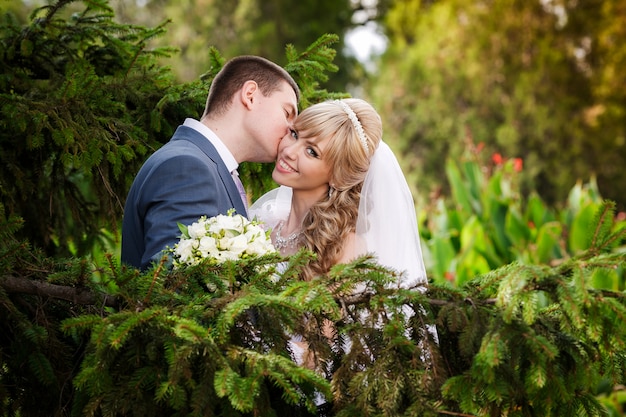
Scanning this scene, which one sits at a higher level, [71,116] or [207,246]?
[71,116]

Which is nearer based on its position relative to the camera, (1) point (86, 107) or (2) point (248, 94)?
(1) point (86, 107)

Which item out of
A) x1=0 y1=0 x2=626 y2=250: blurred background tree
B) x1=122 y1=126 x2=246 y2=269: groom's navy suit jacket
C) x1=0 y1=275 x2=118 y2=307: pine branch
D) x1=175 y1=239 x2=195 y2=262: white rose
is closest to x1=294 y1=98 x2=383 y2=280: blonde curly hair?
x1=122 y1=126 x2=246 y2=269: groom's navy suit jacket

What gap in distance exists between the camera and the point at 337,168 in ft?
13.4

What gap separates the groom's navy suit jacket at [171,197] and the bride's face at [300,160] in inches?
17.4

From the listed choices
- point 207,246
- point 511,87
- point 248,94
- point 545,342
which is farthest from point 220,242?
point 511,87

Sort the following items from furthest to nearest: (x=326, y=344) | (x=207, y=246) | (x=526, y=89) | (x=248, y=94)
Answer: (x=526, y=89) < (x=248, y=94) < (x=207, y=246) < (x=326, y=344)

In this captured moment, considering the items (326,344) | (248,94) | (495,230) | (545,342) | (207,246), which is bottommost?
(545,342)

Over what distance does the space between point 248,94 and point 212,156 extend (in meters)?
0.43

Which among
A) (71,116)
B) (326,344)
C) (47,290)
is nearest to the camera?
(326,344)

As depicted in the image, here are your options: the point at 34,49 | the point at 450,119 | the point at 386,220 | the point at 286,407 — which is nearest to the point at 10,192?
the point at 34,49

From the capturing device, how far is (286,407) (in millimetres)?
2432

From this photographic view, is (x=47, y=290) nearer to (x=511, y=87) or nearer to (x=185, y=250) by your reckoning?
(x=185, y=250)

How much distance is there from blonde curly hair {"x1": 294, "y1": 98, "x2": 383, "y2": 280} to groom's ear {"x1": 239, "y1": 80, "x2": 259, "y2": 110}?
0.29m

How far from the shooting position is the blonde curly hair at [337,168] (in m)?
3.99
